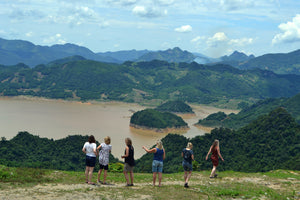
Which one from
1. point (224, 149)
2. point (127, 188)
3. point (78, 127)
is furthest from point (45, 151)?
point (127, 188)

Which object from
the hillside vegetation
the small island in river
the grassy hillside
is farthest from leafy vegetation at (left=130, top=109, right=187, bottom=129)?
the grassy hillside

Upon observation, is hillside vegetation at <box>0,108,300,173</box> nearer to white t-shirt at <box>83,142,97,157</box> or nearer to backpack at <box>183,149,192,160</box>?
backpack at <box>183,149,192,160</box>

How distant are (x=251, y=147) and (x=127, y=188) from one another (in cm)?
7065

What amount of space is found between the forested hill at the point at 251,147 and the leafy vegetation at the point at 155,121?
2391 inches

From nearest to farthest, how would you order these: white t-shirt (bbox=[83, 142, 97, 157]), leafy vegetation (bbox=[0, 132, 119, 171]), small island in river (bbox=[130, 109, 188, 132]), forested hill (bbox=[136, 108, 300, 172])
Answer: white t-shirt (bbox=[83, 142, 97, 157])
forested hill (bbox=[136, 108, 300, 172])
leafy vegetation (bbox=[0, 132, 119, 171])
small island in river (bbox=[130, 109, 188, 132])

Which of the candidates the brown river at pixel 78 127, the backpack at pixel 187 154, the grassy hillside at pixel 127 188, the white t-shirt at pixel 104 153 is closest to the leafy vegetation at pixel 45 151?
the brown river at pixel 78 127

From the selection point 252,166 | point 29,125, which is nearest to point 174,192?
point 252,166

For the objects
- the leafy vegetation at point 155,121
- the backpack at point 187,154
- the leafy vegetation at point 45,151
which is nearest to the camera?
the backpack at point 187,154

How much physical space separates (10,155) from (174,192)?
62329 millimetres

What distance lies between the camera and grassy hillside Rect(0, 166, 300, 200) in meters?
18.4

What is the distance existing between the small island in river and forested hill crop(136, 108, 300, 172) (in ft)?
197

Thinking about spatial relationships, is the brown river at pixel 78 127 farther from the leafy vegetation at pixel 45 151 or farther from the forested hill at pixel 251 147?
the forested hill at pixel 251 147

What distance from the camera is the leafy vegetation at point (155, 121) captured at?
16788 centimetres

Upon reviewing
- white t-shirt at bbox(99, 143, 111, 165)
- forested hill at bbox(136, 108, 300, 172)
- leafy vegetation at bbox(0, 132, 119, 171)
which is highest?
white t-shirt at bbox(99, 143, 111, 165)
